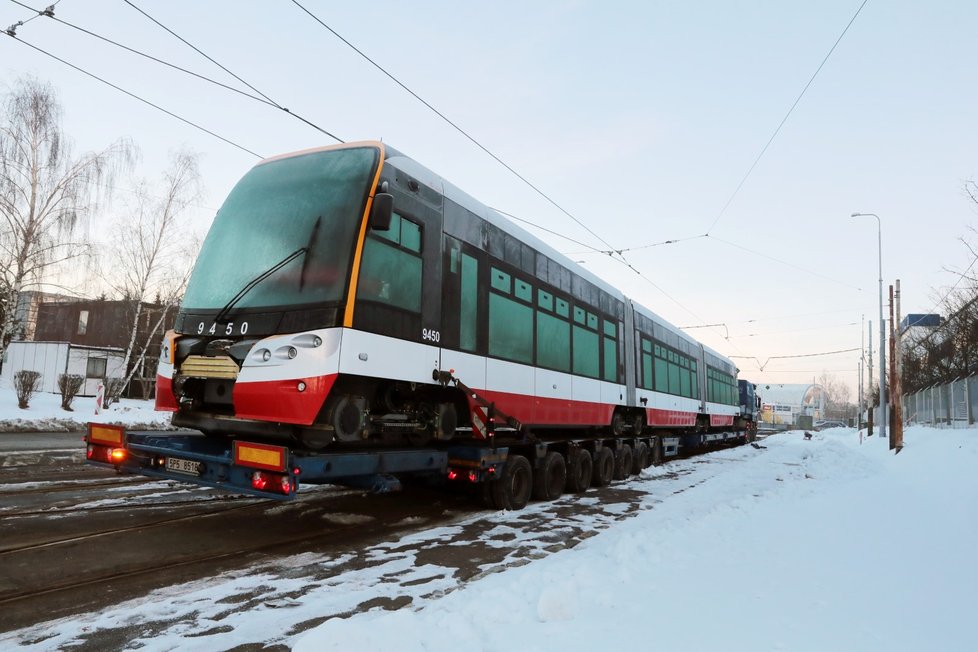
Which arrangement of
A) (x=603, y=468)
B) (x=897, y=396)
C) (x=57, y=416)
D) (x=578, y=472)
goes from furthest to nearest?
(x=897, y=396), (x=57, y=416), (x=603, y=468), (x=578, y=472)

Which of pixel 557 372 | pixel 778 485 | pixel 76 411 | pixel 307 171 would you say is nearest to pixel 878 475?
Result: pixel 778 485

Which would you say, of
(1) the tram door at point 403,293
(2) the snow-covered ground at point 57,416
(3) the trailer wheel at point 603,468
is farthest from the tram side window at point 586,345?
(2) the snow-covered ground at point 57,416

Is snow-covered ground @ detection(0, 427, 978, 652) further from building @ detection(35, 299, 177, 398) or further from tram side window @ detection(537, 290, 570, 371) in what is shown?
building @ detection(35, 299, 177, 398)

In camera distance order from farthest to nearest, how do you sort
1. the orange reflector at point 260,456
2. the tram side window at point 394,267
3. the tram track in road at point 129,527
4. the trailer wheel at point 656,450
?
the trailer wheel at point 656,450 → the tram side window at point 394,267 → the tram track in road at point 129,527 → the orange reflector at point 260,456

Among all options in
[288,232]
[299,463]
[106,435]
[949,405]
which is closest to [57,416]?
[106,435]

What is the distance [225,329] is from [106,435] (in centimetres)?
168

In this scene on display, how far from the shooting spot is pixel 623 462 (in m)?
12.7

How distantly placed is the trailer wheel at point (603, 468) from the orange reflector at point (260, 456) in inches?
293

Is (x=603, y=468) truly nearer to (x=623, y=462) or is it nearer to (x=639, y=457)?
(x=623, y=462)

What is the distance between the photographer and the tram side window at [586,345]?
410 inches

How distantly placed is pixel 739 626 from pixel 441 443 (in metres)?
4.20

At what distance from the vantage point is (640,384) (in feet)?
44.9

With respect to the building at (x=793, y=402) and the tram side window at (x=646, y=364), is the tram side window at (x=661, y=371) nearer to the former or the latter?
the tram side window at (x=646, y=364)

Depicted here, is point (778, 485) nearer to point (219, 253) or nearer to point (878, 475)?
point (878, 475)
